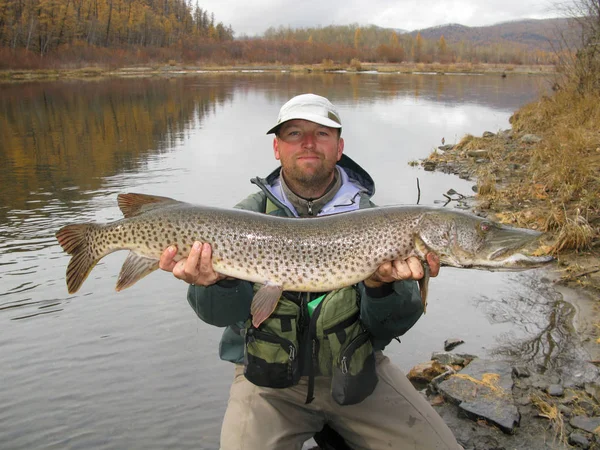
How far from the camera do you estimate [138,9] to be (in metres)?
93.4

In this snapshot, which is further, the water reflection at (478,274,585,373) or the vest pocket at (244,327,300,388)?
the water reflection at (478,274,585,373)

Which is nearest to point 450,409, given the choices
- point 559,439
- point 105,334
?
point 559,439

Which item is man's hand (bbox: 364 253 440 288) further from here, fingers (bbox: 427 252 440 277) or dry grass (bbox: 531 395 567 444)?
dry grass (bbox: 531 395 567 444)

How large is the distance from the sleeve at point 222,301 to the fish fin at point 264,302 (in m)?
0.15

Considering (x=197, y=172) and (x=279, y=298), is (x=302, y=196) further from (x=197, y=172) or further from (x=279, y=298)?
(x=197, y=172)

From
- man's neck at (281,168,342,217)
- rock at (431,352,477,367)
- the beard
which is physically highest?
the beard

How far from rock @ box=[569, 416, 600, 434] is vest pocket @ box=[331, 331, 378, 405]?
1.33 metres

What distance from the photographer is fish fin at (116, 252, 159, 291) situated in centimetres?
310

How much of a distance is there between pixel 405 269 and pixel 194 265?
1168 millimetres

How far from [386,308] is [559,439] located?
4.63ft

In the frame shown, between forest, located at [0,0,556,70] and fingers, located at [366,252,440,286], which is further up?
forest, located at [0,0,556,70]

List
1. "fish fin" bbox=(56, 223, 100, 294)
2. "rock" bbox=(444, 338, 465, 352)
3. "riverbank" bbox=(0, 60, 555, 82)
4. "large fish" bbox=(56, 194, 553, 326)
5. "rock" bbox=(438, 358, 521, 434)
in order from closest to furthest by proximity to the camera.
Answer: "large fish" bbox=(56, 194, 553, 326)
"fish fin" bbox=(56, 223, 100, 294)
"rock" bbox=(438, 358, 521, 434)
"rock" bbox=(444, 338, 465, 352)
"riverbank" bbox=(0, 60, 555, 82)

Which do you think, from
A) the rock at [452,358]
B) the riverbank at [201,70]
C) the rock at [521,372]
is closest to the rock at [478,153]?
the rock at [452,358]

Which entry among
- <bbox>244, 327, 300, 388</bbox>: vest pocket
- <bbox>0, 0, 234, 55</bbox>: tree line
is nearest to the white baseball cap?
<bbox>244, 327, 300, 388</bbox>: vest pocket
